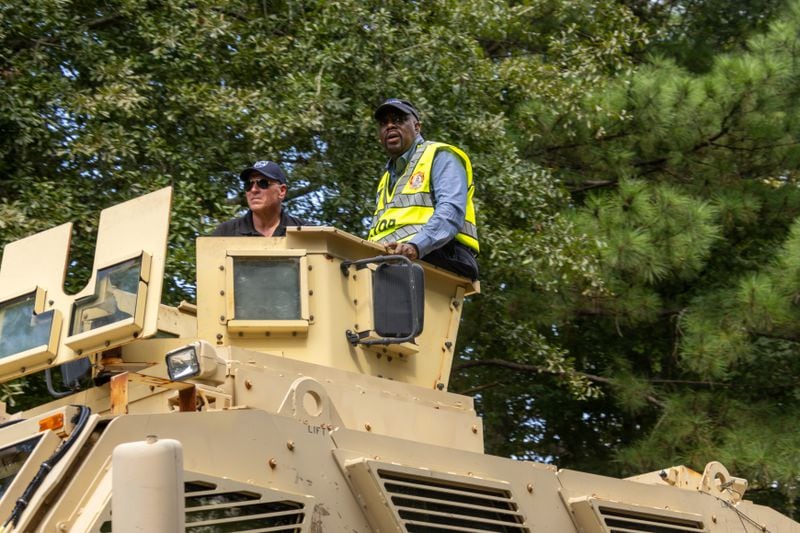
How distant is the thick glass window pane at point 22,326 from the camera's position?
635cm

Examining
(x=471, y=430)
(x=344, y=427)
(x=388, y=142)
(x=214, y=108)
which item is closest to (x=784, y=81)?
(x=214, y=108)

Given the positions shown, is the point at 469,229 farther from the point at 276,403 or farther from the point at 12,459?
the point at 12,459

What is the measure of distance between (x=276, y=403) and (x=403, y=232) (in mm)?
1698

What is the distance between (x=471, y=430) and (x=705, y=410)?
7504mm

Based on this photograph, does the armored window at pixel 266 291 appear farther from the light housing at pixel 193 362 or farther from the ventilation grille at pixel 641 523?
the ventilation grille at pixel 641 523

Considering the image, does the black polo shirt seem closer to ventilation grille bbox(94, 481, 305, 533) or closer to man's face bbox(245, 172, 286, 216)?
man's face bbox(245, 172, 286, 216)

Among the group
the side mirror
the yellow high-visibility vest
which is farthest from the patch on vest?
the side mirror

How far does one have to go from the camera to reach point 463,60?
13.4 metres

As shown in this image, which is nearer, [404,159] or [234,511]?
[234,511]

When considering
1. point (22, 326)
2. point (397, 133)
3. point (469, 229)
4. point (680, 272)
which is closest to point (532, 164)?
point (680, 272)

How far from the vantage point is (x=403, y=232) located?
24.4 feet

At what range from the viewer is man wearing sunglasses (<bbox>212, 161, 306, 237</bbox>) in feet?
25.2

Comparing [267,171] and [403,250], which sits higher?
[267,171]

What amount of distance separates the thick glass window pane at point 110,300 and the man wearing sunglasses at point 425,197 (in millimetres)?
1492
